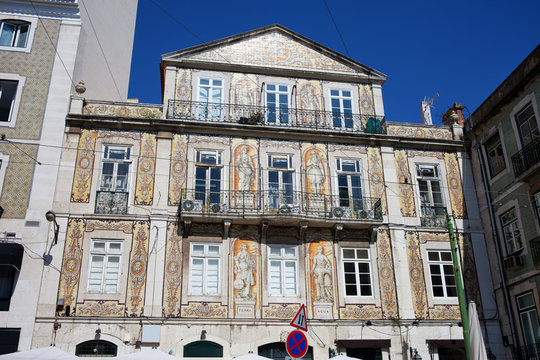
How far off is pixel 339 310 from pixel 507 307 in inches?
225

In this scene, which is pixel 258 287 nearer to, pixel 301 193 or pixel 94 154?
pixel 301 193

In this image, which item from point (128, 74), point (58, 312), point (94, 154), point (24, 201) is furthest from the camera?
point (128, 74)

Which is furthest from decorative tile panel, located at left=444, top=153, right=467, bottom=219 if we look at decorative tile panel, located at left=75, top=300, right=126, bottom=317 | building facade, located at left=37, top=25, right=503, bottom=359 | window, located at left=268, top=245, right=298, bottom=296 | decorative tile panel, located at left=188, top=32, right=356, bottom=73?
decorative tile panel, located at left=75, top=300, right=126, bottom=317

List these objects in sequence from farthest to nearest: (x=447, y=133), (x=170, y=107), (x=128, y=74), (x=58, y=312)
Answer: (x=128, y=74) < (x=447, y=133) < (x=170, y=107) < (x=58, y=312)

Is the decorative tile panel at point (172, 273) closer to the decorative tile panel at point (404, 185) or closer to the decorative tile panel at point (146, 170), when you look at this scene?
the decorative tile panel at point (146, 170)

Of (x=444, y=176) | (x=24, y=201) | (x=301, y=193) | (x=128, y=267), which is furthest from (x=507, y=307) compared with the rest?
(x=24, y=201)

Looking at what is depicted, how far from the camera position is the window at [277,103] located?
21.0m

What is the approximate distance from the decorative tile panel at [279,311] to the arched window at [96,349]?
15.4 ft

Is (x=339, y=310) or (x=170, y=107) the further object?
(x=170, y=107)

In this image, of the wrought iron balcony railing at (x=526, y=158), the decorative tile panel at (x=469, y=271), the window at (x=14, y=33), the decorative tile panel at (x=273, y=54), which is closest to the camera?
the wrought iron balcony railing at (x=526, y=158)

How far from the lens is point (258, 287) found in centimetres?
1802

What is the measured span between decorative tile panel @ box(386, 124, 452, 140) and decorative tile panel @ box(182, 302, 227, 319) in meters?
9.34

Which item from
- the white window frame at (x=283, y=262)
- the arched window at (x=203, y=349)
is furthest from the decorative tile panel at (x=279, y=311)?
the arched window at (x=203, y=349)

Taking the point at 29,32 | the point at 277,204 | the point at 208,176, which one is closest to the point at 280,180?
the point at 277,204
